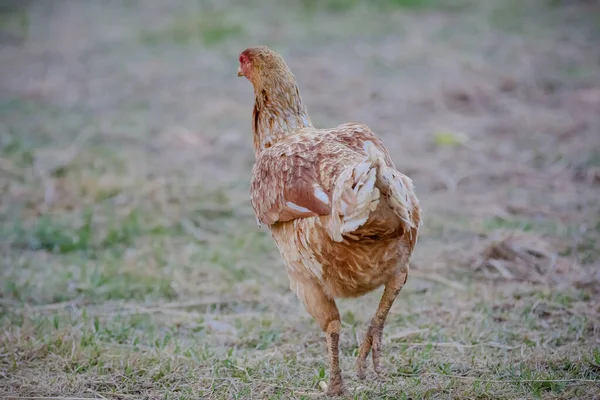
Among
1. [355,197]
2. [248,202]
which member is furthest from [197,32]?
[355,197]

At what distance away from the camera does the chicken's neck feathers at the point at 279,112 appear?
14.4 feet

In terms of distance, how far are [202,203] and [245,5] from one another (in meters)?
7.51

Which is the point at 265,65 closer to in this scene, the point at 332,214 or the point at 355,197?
the point at 332,214

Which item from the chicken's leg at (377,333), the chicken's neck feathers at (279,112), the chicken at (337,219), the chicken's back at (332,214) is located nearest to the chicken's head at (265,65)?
the chicken's neck feathers at (279,112)

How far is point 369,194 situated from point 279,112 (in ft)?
4.66

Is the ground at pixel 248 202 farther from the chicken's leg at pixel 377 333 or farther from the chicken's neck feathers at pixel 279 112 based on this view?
the chicken's neck feathers at pixel 279 112

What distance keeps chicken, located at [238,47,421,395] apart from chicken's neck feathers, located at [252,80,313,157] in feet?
0.70

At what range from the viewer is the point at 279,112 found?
4.38 m

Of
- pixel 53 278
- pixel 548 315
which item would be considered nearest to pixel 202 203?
pixel 53 278

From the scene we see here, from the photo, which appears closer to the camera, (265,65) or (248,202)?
(265,65)

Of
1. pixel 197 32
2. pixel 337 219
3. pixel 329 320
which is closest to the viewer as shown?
pixel 337 219

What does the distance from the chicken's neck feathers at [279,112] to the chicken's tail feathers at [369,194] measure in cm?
121

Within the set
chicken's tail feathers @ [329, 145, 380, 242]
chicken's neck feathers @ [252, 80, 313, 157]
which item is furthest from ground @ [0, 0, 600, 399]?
chicken's neck feathers @ [252, 80, 313, 157]

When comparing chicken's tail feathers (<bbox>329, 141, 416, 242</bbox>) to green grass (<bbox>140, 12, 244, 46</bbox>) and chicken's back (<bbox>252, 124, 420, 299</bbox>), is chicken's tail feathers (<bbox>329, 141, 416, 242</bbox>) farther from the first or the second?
green grass (<bbox>140, 12, 244, 46</bbox>)
